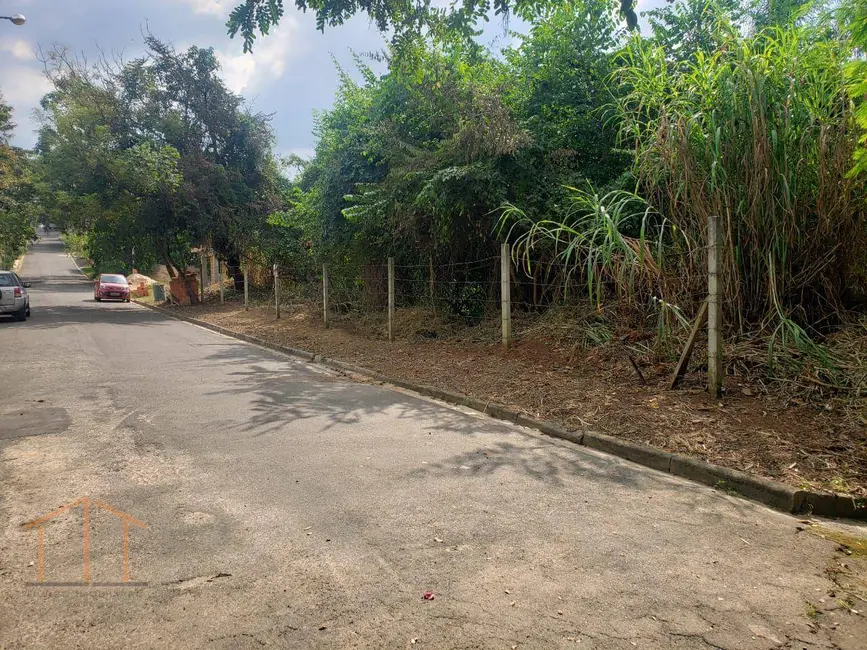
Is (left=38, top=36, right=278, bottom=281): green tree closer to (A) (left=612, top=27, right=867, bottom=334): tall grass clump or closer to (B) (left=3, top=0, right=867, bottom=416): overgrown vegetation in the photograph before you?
(B) (left=3, top=0, right=867, bottom=416): overgrown vegetation

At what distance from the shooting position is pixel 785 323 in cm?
647

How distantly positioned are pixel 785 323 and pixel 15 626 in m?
6.84

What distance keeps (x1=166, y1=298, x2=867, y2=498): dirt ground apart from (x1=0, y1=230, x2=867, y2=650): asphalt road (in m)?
0.64

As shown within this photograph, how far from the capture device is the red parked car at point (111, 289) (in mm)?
31531

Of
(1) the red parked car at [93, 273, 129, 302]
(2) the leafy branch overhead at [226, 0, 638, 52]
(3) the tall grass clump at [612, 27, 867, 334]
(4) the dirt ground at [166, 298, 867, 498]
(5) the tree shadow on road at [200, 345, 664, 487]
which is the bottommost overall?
(5) the tree shadow on road at [200, 345, 664, 487]

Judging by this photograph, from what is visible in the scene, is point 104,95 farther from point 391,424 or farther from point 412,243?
point 391,424

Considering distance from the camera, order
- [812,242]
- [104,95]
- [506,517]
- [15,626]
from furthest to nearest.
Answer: [104,95] < [812,242] < [506,517] < [15,626]

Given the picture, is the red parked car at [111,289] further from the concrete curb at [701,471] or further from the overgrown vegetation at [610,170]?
the concrete curb at [701,471]

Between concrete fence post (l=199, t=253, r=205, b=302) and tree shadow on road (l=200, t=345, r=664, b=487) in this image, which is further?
concrete fence post (l=199, t=253, r=205, b=302)

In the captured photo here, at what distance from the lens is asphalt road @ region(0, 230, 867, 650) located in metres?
2.61

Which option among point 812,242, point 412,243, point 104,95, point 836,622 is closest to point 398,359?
point 412,243

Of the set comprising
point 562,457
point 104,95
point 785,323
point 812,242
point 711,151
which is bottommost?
point 562,457

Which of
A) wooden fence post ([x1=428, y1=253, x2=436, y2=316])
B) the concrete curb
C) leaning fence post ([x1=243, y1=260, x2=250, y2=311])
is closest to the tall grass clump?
the concrete curb

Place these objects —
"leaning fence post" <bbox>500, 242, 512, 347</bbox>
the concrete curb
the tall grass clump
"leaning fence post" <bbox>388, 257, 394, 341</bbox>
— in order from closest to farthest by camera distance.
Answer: the concrete curb, the tall grass clump, "leaning fence post" <bbox>500, 242, 512, 347</bbox>, "leaning fence post" <bbox>388, 257, 394, 341</bbox>
